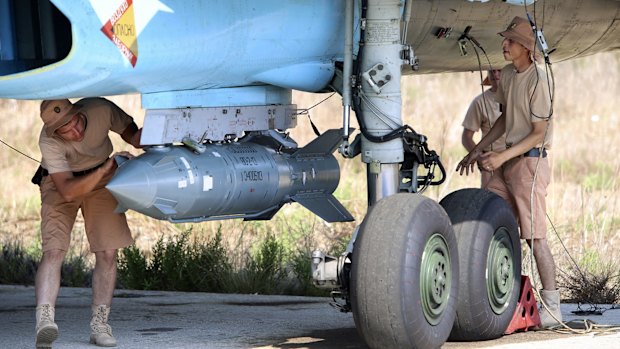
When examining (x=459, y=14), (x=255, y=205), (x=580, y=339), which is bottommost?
(x=580, y=339)

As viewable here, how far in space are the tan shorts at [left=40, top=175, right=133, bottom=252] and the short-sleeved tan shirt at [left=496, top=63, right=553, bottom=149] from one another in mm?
Answer: 2732

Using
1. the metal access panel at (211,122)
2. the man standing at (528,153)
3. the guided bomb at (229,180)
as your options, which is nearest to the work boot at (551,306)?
the man standing at (528,153)

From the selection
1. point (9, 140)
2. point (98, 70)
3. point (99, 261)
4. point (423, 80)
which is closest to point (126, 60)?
point (98, 70)

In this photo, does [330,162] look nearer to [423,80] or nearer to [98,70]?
[98,70]

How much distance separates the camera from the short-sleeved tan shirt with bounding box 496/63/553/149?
9039 mm

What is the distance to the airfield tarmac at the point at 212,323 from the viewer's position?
8.49 m

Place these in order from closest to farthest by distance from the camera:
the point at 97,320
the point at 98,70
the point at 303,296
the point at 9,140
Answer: the point at 98,70, the point at 97,320, the point at 303,296, the point at 9,140

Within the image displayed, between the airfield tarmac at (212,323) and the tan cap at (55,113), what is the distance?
4.51 ft

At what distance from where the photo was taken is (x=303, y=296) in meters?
11.4

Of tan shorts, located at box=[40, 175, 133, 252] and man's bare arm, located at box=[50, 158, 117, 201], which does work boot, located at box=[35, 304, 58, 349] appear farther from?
man's bare arm, located at box=[50, 158, 117, 201]

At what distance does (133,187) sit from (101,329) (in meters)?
1.09

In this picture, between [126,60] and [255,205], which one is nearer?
[126,60]

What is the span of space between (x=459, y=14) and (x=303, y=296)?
3.05 metres

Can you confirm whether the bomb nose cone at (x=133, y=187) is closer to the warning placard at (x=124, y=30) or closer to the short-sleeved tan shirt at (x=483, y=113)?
the warning placard at (x=124, y=30)
